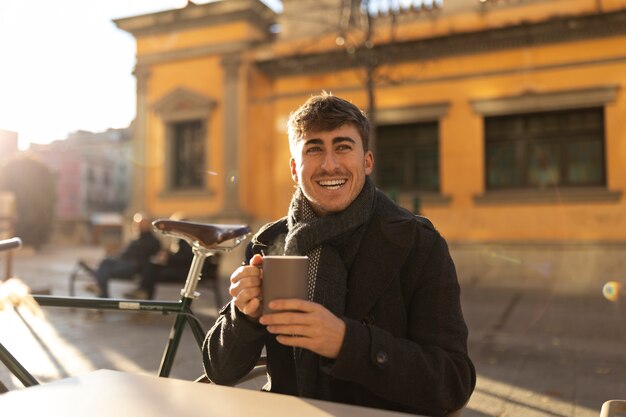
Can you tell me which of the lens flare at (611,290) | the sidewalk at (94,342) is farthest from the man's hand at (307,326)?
the lens flare at (611,290)

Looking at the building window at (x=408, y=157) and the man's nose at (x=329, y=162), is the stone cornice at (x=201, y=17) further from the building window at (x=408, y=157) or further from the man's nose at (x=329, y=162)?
the man's nose at (x=329, y=162)

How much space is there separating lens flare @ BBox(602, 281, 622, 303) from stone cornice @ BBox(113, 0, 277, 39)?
9.81m

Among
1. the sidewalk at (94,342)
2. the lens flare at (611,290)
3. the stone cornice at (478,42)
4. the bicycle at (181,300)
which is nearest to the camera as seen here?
the bicycle at (181,300)

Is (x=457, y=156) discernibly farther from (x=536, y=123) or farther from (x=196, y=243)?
(x=196, y=243)

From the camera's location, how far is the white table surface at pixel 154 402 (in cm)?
104

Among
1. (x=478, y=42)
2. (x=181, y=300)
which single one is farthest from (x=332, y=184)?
(x=478, y=42)

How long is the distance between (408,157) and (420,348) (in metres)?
11.0

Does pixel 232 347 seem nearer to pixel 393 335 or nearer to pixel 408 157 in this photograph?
pixel 393 335

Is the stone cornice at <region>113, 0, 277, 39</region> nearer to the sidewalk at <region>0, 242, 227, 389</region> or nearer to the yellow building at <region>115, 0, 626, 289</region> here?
the yellow building at <region>115, 0, 626, 289</region>

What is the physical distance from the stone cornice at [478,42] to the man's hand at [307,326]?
836cm

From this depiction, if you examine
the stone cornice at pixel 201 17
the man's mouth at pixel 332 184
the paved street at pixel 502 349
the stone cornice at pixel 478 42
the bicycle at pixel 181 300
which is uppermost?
the stone cornice at pixel 201 17

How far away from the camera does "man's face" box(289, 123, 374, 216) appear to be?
159 cm

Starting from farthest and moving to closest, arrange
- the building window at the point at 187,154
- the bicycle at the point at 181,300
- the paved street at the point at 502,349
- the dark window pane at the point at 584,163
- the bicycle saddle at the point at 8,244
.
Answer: the building window at the point at 187,154 < the dark window pane at the point at 584,163 < the paved street at the point at 502,349 < the bicycle at the point at 181,300 < the bicycle saddle at the point at 8,244

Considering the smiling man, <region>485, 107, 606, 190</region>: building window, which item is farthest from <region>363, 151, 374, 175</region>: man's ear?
<region>485, 107, 606, 190</region>: building window
